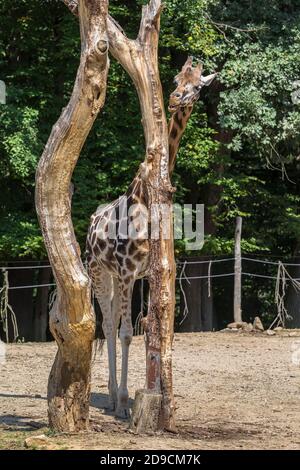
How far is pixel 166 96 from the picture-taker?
20422 millimetres

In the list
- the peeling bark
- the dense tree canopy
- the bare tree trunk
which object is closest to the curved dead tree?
the peeling bark

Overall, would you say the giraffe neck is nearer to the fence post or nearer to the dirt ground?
the dirt ground

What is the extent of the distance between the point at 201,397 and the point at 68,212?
3.42m

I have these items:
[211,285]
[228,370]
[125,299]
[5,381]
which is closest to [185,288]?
[211,285]

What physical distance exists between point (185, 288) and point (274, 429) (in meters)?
11.8

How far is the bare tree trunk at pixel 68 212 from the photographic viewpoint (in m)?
8.21

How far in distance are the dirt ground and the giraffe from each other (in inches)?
22.4

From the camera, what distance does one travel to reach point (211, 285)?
20922 mm

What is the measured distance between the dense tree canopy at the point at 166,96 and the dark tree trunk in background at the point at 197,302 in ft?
1.76

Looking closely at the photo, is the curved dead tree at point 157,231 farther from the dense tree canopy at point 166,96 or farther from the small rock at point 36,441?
the dense tree canopy at point 166,96

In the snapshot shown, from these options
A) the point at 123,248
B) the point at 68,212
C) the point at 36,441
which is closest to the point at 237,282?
the point at 123,248

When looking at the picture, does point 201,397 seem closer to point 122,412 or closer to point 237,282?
point 122,412

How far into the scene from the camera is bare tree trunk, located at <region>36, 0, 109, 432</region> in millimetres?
8211
